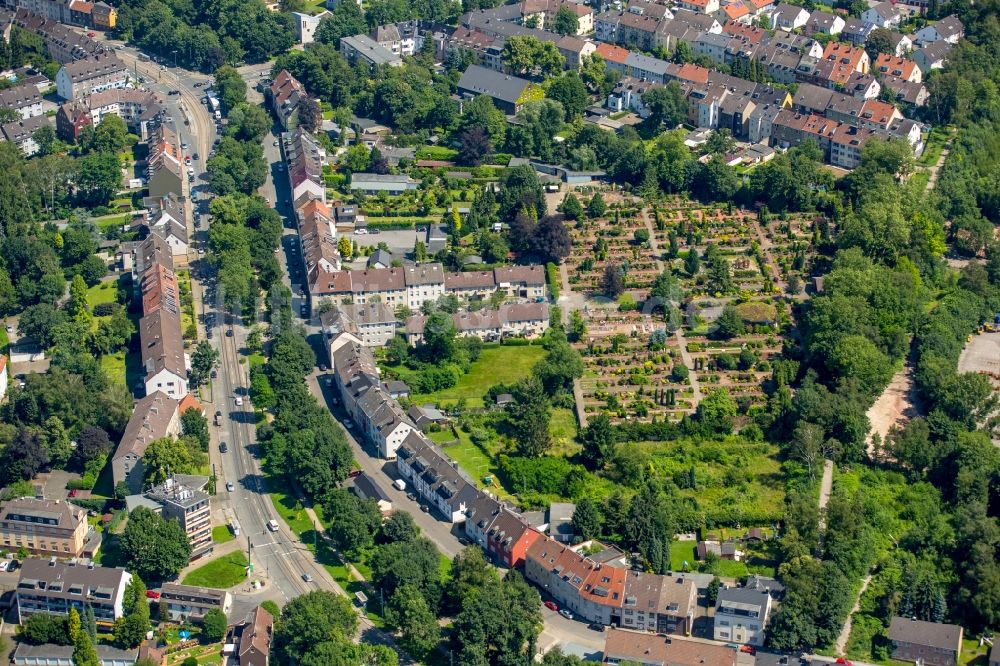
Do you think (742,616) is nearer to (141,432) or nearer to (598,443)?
(598,443)

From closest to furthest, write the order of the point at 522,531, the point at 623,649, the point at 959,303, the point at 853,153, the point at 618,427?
1. the point at 623,649
2. the point at 522,531
3. the point at 618,427
4. the point at 959,303
5. the point at 853,153

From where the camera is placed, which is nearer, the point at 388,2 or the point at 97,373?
the point at 97,373

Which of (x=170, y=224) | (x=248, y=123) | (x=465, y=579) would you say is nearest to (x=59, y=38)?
(x=248, y=123)

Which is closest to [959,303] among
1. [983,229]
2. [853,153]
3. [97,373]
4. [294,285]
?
[983,229]

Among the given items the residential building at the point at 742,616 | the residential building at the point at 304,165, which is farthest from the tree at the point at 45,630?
the residential building at the point at 304,165

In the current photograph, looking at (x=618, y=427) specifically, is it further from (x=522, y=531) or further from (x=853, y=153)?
(x=853, y=153)

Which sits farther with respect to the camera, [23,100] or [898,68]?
[898,68]

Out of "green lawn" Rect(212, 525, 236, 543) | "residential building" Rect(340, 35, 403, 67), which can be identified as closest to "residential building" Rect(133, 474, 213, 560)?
"green lawn" Rect(212, 525, 236, 543)
